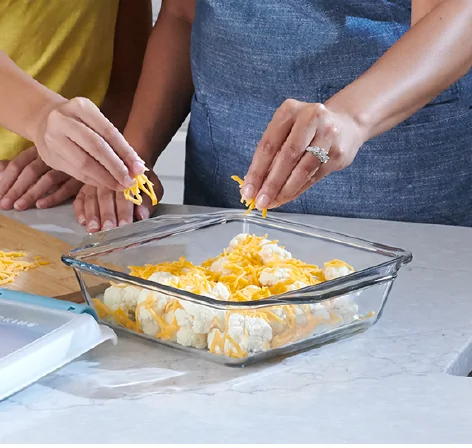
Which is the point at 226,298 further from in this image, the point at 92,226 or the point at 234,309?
the point at 92,226

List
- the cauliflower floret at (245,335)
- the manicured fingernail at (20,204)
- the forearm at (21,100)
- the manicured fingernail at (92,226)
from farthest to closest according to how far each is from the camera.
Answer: the manicured fingernail at (20,204), the manicured fingernail at (92,226), the forearm at (21,100), the cauliflower floret at (245,335)

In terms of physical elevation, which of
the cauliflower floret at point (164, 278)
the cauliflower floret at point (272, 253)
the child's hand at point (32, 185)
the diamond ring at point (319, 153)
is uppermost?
the diamond ring at point (319, 153)

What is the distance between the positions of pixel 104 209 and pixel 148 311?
1.93ft

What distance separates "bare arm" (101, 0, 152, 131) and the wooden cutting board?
0.60m

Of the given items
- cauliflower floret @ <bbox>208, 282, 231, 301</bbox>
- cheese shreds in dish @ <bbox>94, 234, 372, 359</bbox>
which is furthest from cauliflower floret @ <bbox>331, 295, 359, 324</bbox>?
cauliflower floret @ <bbox>208, 282, 231, 301</bbox>

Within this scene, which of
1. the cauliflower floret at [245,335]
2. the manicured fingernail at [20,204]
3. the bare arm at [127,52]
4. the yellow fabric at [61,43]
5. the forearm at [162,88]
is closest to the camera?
the cauliflower floret at [245,335]

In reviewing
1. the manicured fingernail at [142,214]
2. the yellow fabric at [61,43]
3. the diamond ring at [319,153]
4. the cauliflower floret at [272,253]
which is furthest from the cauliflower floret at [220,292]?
the yellow fabric at [61,43]

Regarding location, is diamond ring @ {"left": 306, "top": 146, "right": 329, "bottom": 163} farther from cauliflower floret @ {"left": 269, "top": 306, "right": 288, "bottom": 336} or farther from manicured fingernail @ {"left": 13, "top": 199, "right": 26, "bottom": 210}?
manicured fingernail @ {"left": 13, "top": 199, "right": 26, "bottom": 210}

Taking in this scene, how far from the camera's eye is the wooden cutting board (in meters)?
1.20

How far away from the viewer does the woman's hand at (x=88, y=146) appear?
1.20 meters

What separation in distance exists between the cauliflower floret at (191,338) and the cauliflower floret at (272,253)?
6.9 inches

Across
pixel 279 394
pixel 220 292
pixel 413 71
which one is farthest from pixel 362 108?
pixel 279 394

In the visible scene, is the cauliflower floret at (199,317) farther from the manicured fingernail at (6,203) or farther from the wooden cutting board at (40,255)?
the manicured fingernail at (6,203)

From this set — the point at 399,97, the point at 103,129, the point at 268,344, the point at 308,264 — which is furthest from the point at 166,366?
the point at 399,97
